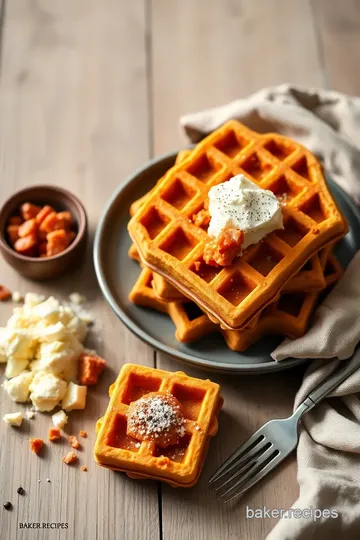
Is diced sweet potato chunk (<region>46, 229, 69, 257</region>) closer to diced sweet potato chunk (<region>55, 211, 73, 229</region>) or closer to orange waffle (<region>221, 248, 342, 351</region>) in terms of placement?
diced sweet potato chunk (<region>55, 211, 73, 229</region>)

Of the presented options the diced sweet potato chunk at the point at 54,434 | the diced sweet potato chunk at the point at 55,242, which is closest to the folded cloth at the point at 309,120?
the diced sweet potato chunk at the point at 55,242

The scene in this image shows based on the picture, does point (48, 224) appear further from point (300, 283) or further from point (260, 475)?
point (260, 475)

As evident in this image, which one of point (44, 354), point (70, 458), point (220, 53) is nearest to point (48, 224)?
point (44, 354)

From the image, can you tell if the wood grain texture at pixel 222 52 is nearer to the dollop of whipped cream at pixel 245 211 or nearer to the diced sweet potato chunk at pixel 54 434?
the dollop of whipped cream at pixel 245 211

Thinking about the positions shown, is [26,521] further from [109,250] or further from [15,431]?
[109,250]

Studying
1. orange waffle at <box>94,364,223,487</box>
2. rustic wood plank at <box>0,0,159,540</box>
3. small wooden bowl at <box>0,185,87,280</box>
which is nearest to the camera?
orange waffle at <box>94,364,223,487</box>

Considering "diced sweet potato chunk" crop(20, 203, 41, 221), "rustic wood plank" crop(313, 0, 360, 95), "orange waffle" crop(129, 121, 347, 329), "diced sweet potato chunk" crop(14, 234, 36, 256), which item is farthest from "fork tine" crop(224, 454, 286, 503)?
"rustic wood plank" crop(313, 0, 360, 95)

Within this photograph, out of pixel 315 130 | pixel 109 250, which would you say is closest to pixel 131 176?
pixel 109 250
